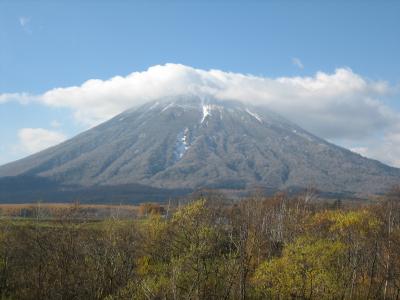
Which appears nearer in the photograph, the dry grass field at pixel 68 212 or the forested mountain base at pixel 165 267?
the forested mountain base at pixel 165 267

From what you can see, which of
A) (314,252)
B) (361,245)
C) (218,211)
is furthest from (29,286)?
(218,211)

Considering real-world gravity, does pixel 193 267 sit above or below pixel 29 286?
above

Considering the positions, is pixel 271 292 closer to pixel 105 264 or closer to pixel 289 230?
pixel 105 264

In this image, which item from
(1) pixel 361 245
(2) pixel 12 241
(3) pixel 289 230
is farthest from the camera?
(3) pixel 289 230

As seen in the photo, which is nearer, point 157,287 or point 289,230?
point 157,287

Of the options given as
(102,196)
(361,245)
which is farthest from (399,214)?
(102,196)

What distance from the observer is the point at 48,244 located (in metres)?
33.8

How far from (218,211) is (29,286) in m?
37.8

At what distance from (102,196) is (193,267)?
6905 inches

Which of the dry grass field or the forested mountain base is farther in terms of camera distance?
the dry grass field

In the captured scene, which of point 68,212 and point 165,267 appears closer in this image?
point 165,267

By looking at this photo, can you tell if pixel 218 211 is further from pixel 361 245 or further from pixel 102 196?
pixel 102 196

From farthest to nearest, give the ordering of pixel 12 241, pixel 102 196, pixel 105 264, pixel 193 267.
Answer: pixel 102 196 → pixel 12 241 → pixel 105 264 → pixel 193 267

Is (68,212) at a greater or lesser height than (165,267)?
greater
